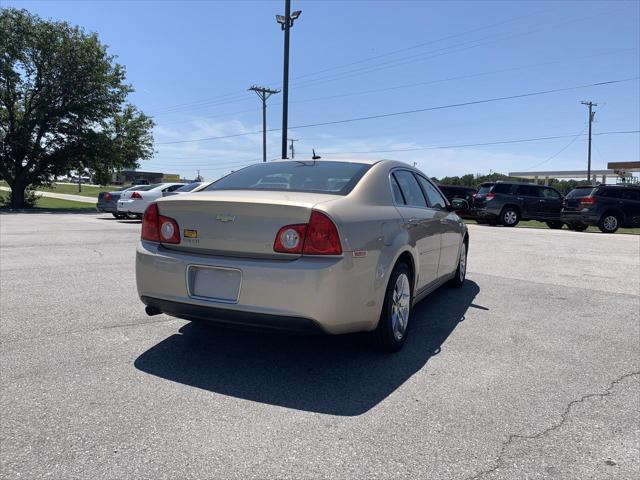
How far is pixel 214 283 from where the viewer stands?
3.40m

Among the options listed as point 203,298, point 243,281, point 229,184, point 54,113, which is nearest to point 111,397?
point 203,298

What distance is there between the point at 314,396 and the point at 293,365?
55 cm

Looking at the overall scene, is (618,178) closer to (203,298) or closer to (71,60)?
(71,60)

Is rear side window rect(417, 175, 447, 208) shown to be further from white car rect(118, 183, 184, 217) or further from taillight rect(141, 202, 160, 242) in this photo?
white car rect(118, 183, 184, 217)

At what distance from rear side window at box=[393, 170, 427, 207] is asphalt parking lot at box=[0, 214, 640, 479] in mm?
1207

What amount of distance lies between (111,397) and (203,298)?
0.82 m

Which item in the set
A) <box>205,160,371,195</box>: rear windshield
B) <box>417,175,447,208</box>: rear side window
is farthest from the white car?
<box>205,160,371,195</box>: rear windshield

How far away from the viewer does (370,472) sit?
2342mm

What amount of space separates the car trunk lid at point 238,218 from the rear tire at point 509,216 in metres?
18.4

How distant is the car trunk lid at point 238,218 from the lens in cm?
330

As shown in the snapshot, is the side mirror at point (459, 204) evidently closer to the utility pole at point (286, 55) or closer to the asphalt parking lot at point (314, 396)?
the asphalt parking lot at point (314, 396)

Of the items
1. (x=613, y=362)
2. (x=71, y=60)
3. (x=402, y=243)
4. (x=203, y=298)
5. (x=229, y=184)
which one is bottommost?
(x=613, y=362)

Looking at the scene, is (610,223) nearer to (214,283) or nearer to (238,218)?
(238,218)

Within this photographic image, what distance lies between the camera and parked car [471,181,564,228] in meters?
20.2
